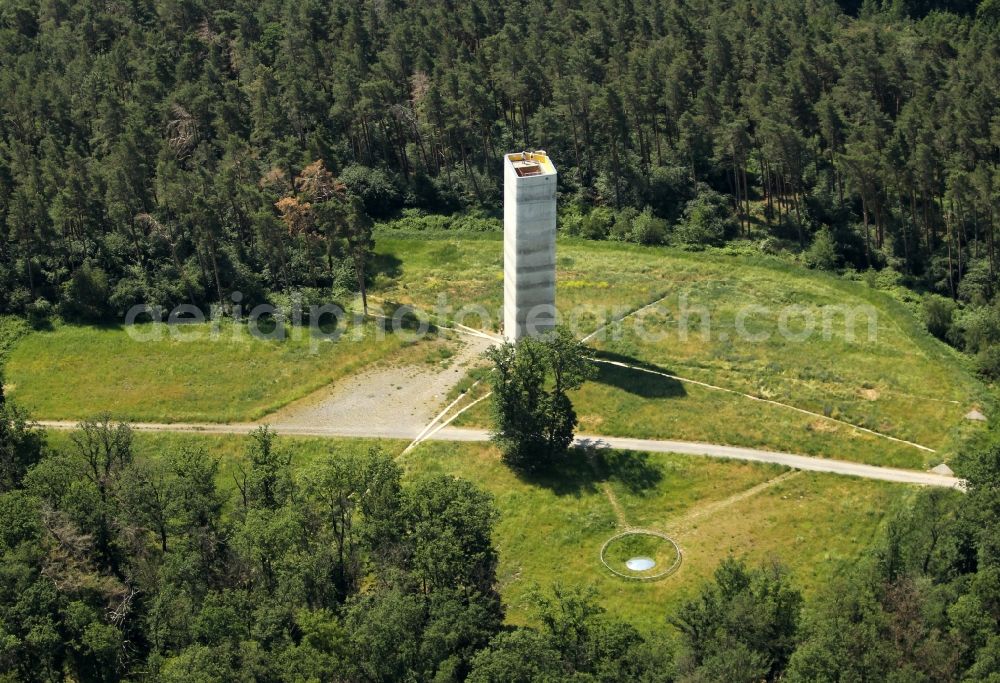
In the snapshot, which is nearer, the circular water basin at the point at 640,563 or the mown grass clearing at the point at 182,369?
the circular water basin at the point at 640,563

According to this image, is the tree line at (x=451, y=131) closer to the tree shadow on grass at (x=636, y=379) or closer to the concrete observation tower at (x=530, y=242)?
the concrete observation tower at (x=530, y=242)

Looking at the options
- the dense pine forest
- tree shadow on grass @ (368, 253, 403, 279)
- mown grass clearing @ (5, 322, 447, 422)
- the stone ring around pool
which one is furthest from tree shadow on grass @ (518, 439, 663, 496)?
tree shadow on grass @ (368, 253, 403, 279)

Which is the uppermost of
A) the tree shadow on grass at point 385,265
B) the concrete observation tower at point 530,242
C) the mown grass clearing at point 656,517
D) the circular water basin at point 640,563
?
the concrete observation tower at point 530,242

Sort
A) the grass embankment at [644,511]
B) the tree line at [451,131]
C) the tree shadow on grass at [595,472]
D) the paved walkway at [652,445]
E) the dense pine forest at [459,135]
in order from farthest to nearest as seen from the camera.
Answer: the tree line at [451,131]
the dense pine forest at [459,135]
the tree shadow on grass at [595,472]
the paved walkway at [652,445]
the grass embankment at [644,511]

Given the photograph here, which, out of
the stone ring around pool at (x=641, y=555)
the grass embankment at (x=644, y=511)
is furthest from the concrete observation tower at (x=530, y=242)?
the stone ring around pool at (x=641, y=555)

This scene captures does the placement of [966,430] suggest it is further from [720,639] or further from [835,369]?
[720,639]

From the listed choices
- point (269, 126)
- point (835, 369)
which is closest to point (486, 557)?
point (835, 369)

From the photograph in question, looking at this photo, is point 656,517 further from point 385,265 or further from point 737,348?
point 385,265
